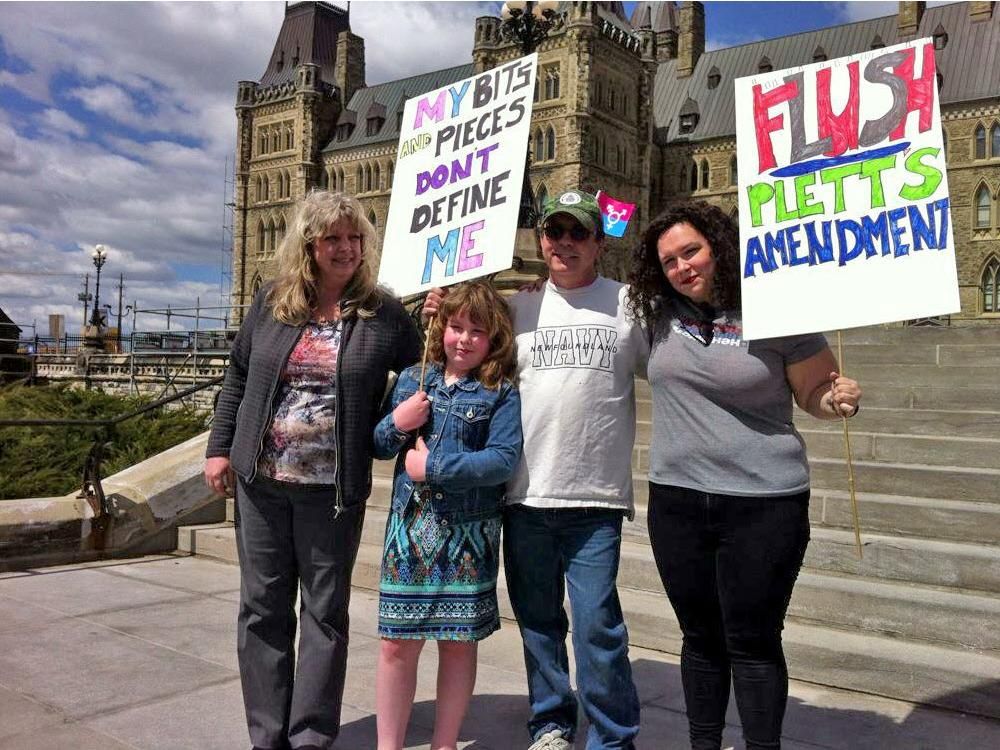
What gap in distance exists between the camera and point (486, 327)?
2.88 meters

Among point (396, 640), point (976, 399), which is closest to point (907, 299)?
point (396, 640)

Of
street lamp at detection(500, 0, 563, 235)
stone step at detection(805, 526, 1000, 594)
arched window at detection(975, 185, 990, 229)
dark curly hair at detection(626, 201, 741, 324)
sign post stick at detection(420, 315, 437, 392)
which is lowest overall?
stone step at detection(805, 526, 1000, 594)

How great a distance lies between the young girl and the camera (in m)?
2.78

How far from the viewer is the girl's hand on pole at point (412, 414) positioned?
282cm

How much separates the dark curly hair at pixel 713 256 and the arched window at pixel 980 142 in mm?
41825

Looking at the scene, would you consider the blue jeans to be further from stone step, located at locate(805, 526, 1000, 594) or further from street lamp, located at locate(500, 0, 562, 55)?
street lamp, located at locate(500, 0, 562, 55)

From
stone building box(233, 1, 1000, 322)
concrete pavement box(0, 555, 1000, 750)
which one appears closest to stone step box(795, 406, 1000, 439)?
concrete pavement box(0, 555, 1000, 750)

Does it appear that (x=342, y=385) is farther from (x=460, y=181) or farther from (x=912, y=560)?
(x=912, y=560)

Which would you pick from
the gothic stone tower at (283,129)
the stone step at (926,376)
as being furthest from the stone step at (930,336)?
the gothic stone tower at (283,129)

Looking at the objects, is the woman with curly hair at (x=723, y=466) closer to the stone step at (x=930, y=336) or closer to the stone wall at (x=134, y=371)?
the stone step at (x=930, y=336)

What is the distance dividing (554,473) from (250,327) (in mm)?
1122

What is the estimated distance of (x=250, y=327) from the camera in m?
3.06

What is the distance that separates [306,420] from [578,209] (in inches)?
42.4

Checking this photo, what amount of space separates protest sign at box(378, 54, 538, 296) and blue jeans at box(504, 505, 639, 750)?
0.94 metres
